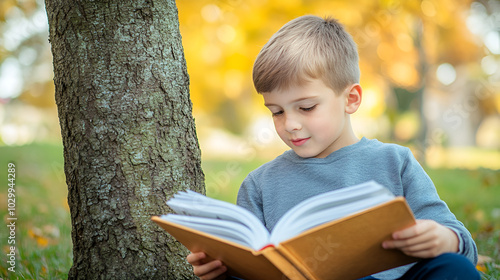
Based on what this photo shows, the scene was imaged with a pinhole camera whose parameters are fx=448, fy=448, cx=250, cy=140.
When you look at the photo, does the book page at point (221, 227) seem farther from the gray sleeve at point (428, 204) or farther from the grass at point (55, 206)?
the grass at point (55, 206)

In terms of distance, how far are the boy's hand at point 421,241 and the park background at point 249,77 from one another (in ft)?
2.92

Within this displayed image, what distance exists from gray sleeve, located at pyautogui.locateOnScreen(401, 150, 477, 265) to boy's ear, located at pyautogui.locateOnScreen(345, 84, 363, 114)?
266 mm

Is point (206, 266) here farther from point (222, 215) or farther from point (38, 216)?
point (38, 216)

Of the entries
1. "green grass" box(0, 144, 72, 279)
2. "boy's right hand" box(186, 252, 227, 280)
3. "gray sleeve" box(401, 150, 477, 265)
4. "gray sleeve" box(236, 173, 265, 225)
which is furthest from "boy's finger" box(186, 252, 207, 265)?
"green grass" box(0, 144, 72, 279)

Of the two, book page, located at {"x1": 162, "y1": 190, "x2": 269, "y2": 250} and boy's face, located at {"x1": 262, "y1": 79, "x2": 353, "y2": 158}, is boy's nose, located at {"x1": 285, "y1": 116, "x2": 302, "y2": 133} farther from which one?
book page, located at {"x1": 162, "y1": 190, "x2": 269, "y2": 250}

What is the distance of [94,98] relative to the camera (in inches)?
67.2

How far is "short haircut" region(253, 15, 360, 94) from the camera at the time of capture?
5.07 feet

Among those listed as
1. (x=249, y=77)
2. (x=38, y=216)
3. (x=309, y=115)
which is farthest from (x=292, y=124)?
(x=249, y=77)

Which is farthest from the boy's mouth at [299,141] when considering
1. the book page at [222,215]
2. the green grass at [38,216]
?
the green grass at [38,216]

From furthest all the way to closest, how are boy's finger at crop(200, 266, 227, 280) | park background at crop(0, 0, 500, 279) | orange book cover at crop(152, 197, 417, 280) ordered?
park background at crop(0, 0, 500, 279) → boy's finger at crop(200, 266, 227, 280) → orange book cover at crop(152, 197, 417, 280)

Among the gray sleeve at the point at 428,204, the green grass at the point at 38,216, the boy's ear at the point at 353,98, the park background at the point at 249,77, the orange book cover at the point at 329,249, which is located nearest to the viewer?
the orange book cover at the point at 329,249

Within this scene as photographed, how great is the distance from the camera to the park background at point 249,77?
3439 millimetres

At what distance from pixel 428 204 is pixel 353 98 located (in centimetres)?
48

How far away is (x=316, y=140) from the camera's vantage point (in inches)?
63.0
